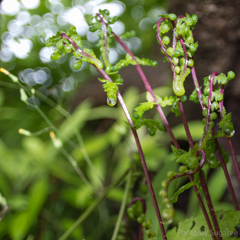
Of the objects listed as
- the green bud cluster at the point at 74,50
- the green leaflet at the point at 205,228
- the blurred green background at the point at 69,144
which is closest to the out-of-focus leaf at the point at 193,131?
the blurred green background at the point at 69,144

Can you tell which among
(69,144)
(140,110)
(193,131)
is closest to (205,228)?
(140,110)

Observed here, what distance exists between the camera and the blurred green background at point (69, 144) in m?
0.70

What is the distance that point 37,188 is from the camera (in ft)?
2.46

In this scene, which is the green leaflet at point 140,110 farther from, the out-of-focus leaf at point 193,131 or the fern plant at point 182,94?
the out-of-focus leaf at point 193,131

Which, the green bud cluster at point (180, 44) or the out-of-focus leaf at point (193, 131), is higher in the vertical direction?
the green bud cluster at point (180, 44)

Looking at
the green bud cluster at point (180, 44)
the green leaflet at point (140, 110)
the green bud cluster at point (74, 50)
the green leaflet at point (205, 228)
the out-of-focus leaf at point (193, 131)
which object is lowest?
A: the out-of-focus leaf at point (193, 131)

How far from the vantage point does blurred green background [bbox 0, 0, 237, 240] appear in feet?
2.28

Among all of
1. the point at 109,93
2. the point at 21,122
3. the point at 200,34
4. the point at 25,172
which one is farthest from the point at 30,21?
the point at 109,93

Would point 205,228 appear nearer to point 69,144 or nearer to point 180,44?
point 180,44

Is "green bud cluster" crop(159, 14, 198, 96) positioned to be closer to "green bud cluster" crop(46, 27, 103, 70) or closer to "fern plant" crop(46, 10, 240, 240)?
"fern plant" crop(46, 10, 240, 240)

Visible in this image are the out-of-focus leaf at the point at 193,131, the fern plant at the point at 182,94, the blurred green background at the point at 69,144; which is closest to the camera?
the fern plant at the point at 182,94

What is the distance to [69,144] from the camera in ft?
3.78

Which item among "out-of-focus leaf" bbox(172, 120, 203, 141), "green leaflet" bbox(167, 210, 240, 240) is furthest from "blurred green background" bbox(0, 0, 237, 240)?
"green leaflet" bbox(167, 210, 240, 240)

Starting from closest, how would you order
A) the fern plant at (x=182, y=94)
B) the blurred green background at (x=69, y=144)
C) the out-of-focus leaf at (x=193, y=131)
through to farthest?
the fern plant at (x=182, y=94), the blurred green background at (x=69, y=144), the out-of-focus leaf at (x=193, y=131)
